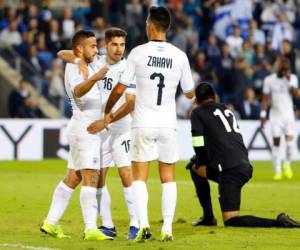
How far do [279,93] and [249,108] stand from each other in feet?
20.8

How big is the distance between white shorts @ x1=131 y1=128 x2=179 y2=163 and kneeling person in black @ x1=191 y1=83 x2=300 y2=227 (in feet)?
4.25

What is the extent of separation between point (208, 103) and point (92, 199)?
2.31 metres

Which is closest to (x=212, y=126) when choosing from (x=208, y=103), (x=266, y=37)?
(x=208, y=103)

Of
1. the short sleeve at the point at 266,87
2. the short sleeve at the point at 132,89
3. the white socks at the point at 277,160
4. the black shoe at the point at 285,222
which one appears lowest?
the white socks at the point at 277,160

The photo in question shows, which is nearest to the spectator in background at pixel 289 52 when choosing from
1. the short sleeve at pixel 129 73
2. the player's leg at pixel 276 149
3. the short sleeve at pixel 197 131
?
the player's leg at pixel 276 149

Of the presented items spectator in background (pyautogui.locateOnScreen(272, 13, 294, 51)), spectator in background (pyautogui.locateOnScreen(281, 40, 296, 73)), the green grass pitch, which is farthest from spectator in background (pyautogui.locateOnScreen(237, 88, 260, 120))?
the green grass pitch

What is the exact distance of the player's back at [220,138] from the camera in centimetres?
1364

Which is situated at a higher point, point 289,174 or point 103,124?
point 103,124

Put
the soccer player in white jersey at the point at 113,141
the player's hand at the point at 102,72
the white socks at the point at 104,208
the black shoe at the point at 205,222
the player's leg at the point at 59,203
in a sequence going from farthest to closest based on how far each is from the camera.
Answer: the black shoe at the point at 205,222 < the white socks at the point at 104,208 < the soccer player in white jersey at the point at 113,141 < the player's leg at the point at 59,203 < the player's hand at the point at 102,72

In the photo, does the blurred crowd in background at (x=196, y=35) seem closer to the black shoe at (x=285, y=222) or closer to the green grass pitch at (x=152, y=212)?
the green grass pitch at (x=152, y=212)

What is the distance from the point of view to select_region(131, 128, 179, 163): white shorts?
39.5 ft

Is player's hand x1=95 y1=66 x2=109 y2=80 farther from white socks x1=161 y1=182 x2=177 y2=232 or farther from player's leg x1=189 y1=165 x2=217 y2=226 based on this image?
player's leg x1=189 y1=165 x2=217 y2=226

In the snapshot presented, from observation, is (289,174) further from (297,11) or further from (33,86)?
(297,11)

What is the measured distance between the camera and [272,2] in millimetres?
34281
